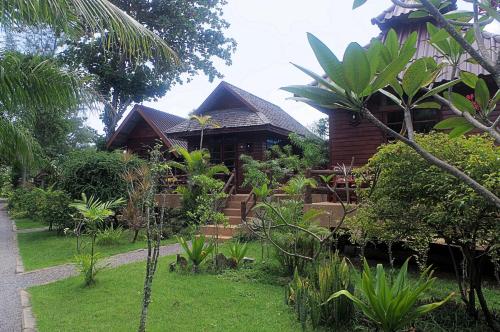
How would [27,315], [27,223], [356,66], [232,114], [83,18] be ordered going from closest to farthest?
1. [356,66]
2. [83,18]
3. [27,315]
4. [232,114]
5. [27,223]

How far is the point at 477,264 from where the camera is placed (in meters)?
4.64

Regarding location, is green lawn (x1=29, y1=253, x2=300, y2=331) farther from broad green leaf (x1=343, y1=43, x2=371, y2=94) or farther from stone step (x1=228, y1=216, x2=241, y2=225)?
stone step (x1=228, y1=216, x2=241, y2=225)

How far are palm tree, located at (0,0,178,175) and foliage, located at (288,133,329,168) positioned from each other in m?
8.23

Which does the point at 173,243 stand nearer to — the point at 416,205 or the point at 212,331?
the point at 212,331

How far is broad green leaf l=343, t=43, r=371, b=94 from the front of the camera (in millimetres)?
1238

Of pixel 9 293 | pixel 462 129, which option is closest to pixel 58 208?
pixel 9 293

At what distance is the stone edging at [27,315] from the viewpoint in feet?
15.9

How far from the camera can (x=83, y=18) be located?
4.61m

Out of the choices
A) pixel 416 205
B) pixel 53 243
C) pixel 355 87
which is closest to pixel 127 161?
pixel 53 243

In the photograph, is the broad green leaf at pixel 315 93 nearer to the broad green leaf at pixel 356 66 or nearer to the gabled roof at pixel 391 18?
the broad green leaf at pixel 356 66

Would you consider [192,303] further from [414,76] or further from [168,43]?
[168,43]

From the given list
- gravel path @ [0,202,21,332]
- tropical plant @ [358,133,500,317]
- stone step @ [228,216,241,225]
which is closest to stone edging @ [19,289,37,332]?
gravel path @ [0,202,21,332]

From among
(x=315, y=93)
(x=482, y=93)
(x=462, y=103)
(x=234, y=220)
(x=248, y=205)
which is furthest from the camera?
(x=248, y=205)

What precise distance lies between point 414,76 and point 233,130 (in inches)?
577
